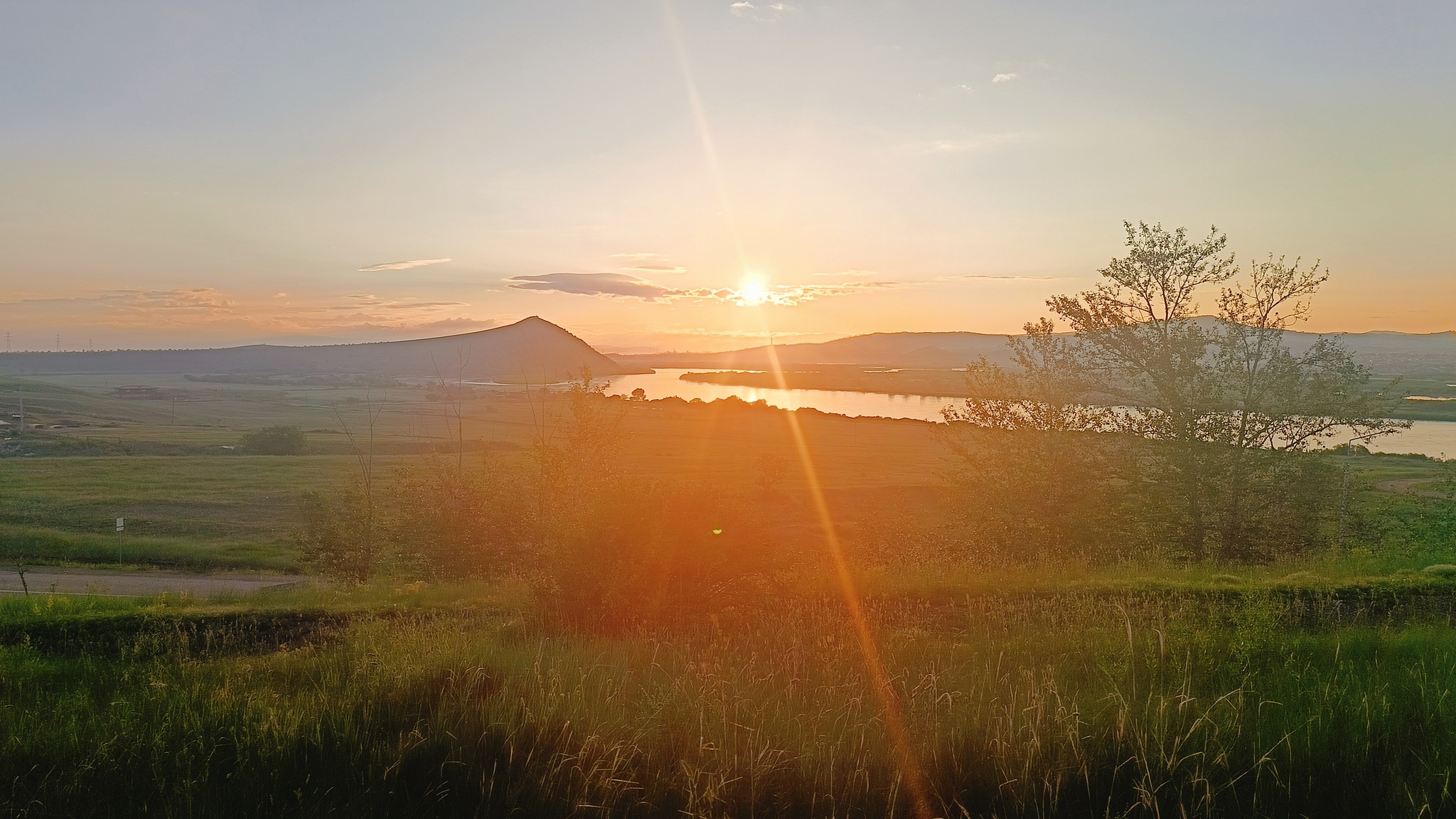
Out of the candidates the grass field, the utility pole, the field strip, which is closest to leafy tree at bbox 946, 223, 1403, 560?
the utility pole

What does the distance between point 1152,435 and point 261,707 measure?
23768 millimetres

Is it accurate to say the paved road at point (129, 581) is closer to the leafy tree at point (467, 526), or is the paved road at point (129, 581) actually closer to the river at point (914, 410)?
the leafy tree at point (467, 526)

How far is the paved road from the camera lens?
27.6m

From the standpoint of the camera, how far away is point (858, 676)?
586 cm

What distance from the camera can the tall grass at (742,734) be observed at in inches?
167

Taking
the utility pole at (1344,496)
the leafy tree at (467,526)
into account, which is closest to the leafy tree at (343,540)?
the leafy tree at (467,526)

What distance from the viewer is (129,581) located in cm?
3089

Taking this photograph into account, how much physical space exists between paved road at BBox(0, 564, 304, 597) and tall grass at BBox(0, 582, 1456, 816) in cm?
2451

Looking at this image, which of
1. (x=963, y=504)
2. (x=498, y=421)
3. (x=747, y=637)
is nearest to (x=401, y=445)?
(x=498, y=421)

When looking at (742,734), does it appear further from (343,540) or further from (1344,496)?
(343,540)

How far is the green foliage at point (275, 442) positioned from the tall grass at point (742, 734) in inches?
3607

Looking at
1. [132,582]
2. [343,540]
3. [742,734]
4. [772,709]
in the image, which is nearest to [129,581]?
[132,582]

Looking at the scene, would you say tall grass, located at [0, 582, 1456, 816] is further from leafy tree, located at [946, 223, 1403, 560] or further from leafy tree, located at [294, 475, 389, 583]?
leafy tree, located at [294, 475, 389, 583]

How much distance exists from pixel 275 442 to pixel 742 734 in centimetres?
9683
